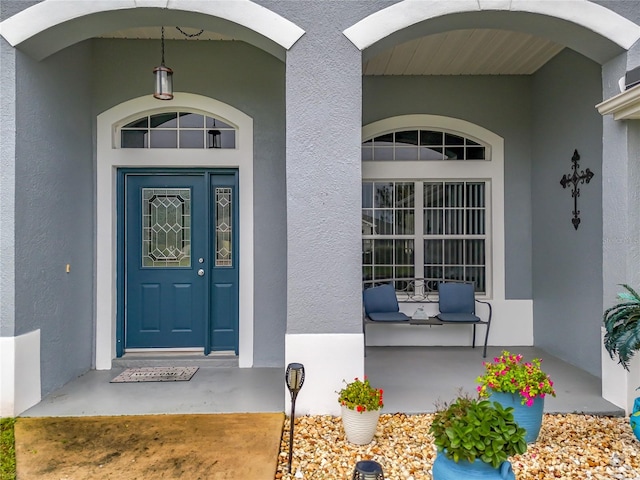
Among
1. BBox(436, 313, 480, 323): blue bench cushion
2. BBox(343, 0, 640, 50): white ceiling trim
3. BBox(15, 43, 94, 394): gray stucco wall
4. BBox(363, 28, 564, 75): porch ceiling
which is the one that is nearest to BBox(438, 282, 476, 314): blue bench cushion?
BBox(436, 313, 480, 323): blue bench cushion

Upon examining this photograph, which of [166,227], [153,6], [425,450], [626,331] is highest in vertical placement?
[153,6]

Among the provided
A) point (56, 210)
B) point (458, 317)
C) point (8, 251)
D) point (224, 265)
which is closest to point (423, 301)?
point (458, 317)

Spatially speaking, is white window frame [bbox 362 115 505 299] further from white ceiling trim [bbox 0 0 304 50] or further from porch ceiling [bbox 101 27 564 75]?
white ceiling trim [bbox 0 0 304 50]

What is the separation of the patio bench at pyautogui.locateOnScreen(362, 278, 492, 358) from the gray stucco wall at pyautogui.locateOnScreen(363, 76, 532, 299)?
1.95 ft

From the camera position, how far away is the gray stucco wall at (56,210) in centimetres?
320

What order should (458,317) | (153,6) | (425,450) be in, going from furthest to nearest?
1. (458,317)
2. (153,6)
3. (425,450)

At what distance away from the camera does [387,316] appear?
181 inches

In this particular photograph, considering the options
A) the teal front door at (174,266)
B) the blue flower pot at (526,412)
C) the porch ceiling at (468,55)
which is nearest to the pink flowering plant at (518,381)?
the blue flower pot at (526,412)

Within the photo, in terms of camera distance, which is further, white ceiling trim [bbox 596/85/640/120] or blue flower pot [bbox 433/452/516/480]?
white ceiling trim [bbox 596/85/640/120]

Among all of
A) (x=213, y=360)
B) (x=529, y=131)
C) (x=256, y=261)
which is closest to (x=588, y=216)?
(x=529, y=131)

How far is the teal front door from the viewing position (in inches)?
171

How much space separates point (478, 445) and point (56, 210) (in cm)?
372

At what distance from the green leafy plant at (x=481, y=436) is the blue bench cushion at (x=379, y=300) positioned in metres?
2.81

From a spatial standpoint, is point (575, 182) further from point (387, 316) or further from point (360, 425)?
point (360, 425)
